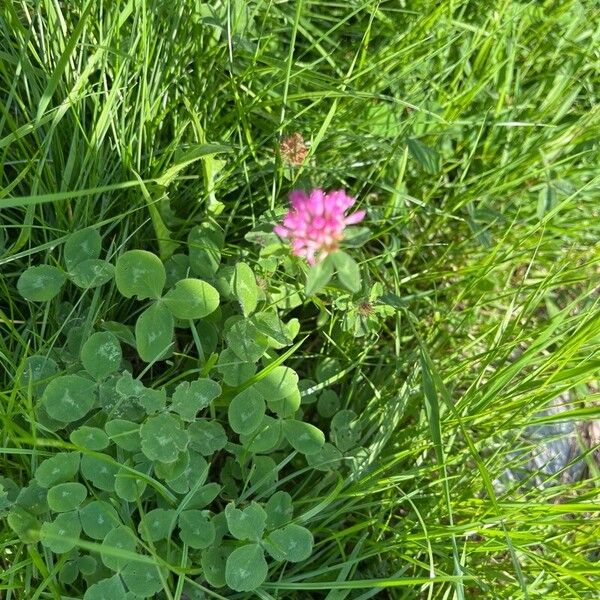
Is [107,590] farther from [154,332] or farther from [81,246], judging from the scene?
[81,246]

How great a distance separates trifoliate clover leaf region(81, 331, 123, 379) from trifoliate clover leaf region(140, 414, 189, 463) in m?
0.14

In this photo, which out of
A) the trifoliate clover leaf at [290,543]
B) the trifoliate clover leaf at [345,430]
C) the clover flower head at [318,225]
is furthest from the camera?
the trifoliate clover leaf at [345,430]

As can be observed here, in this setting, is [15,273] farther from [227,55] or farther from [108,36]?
[227,55]

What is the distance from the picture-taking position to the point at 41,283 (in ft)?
4.83

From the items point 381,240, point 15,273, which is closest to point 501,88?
point 381,240

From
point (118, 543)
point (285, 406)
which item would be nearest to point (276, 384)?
point (285, 406)

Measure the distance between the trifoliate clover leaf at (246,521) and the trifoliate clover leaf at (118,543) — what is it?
18 cm

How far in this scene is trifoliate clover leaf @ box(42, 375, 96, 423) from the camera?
4.59 ft

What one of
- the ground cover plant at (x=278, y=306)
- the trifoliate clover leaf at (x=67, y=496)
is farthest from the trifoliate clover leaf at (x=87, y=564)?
the trifoliate clover leaf at (x=67, y=496)

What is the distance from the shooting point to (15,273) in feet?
5.17

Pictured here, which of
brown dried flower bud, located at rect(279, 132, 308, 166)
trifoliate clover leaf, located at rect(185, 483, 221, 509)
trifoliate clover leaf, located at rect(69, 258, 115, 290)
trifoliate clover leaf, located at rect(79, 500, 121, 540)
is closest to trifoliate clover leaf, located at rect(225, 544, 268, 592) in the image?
trifoliate clover leaf, located at rect(185, 483, 221, 509)

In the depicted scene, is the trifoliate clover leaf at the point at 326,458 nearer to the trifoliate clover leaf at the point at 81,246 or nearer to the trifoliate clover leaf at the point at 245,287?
the trifoliate clover leaf at the point at 245,287

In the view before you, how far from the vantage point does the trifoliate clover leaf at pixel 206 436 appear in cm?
147

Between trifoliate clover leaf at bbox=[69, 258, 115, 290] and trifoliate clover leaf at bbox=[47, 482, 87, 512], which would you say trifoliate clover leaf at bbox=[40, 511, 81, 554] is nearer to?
trifoliate clover leaf at bbox=[47, 482, 87, 512]
